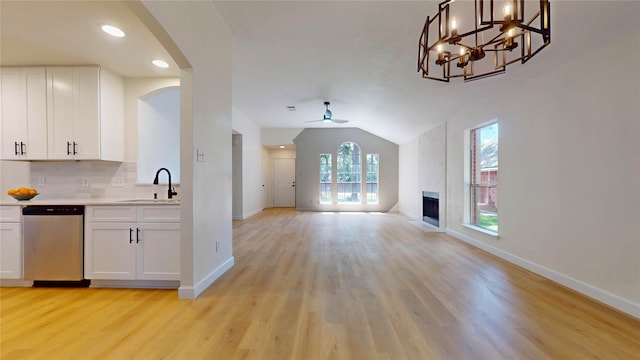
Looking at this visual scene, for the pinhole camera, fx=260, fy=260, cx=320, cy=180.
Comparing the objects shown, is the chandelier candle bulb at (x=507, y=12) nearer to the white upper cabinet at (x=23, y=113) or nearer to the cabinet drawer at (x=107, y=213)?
the cabinet drawer at (x=107, y=213)

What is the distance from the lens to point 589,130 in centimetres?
243

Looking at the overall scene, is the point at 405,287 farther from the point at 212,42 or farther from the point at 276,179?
the point at 276,179

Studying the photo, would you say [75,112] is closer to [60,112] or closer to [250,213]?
[60,112]

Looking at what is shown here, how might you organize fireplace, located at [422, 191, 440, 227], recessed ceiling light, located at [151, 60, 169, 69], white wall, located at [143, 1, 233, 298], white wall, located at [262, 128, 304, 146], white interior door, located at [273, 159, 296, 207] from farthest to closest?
white interior door, located at [273, 159, 296, 207] → white wall, located at [262, 128, 304, 146] → fireplace, located at [422, 191, 440, 227] → recessed ceiling light, located at [151, 60, 169, 69] → white wall, located at [143, 1, 233, 298]

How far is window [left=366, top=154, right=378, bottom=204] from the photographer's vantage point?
905cm

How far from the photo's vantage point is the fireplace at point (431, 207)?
5.88 metres

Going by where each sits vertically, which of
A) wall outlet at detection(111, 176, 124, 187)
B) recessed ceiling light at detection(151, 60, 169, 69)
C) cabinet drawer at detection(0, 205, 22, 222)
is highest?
recessed ceiling light at detection(151, 60, 169, 69)

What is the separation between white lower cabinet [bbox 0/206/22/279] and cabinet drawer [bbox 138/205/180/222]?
1.28m

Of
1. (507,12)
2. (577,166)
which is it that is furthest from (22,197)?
(577,166)

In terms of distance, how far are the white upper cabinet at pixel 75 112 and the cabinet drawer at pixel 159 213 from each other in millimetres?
1041

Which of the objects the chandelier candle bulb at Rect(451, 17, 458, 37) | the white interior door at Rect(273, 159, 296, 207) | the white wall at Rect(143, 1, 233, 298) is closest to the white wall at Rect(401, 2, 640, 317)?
the chandelier candle bulb at Rect(451, 17, 458, 37)

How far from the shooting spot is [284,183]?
10227 millimetres

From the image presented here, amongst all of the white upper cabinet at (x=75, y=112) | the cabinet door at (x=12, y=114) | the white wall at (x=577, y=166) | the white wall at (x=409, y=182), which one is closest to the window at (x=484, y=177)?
the white wall at (x=577, y=166)

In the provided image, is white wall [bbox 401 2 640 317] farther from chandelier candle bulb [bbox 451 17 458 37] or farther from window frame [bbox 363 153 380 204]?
window frame [bbox 363 153 380 204]
